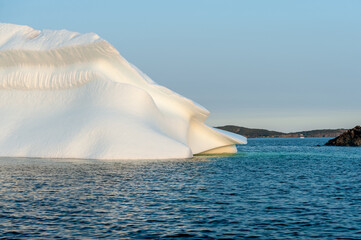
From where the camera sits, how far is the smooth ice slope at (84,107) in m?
43.6

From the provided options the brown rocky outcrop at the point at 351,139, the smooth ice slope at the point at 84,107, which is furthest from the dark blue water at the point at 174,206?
the brown rocky outcrop at the point at 351,139

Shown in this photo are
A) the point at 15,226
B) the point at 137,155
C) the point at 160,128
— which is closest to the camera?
the point at 15,226

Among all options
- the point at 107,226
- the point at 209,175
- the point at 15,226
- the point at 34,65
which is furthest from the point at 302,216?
the point at 34,65

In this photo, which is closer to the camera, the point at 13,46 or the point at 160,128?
the point at 160,128

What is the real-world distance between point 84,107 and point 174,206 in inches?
1296

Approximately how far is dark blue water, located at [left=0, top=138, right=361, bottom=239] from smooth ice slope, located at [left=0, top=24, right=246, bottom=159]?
13759 mm

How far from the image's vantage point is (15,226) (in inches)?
569

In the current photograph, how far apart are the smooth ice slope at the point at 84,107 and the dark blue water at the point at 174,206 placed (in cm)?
1376

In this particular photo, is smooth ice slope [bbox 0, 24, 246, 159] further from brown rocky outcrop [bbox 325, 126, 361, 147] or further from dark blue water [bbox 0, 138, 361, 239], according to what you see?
brown rocky outcrop [bbox 325, 126, 361, 147]

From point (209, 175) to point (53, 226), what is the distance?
17.1m

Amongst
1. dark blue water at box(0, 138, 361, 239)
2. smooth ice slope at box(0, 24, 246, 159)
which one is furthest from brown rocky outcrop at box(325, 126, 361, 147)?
dark blue water at box(0, 138, 361, 239)

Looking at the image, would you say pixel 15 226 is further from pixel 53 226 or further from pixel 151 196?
pixel 151 196

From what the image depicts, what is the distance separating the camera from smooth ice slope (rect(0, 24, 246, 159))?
43.6m

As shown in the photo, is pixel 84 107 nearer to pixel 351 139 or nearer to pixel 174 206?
pixel 174 206
